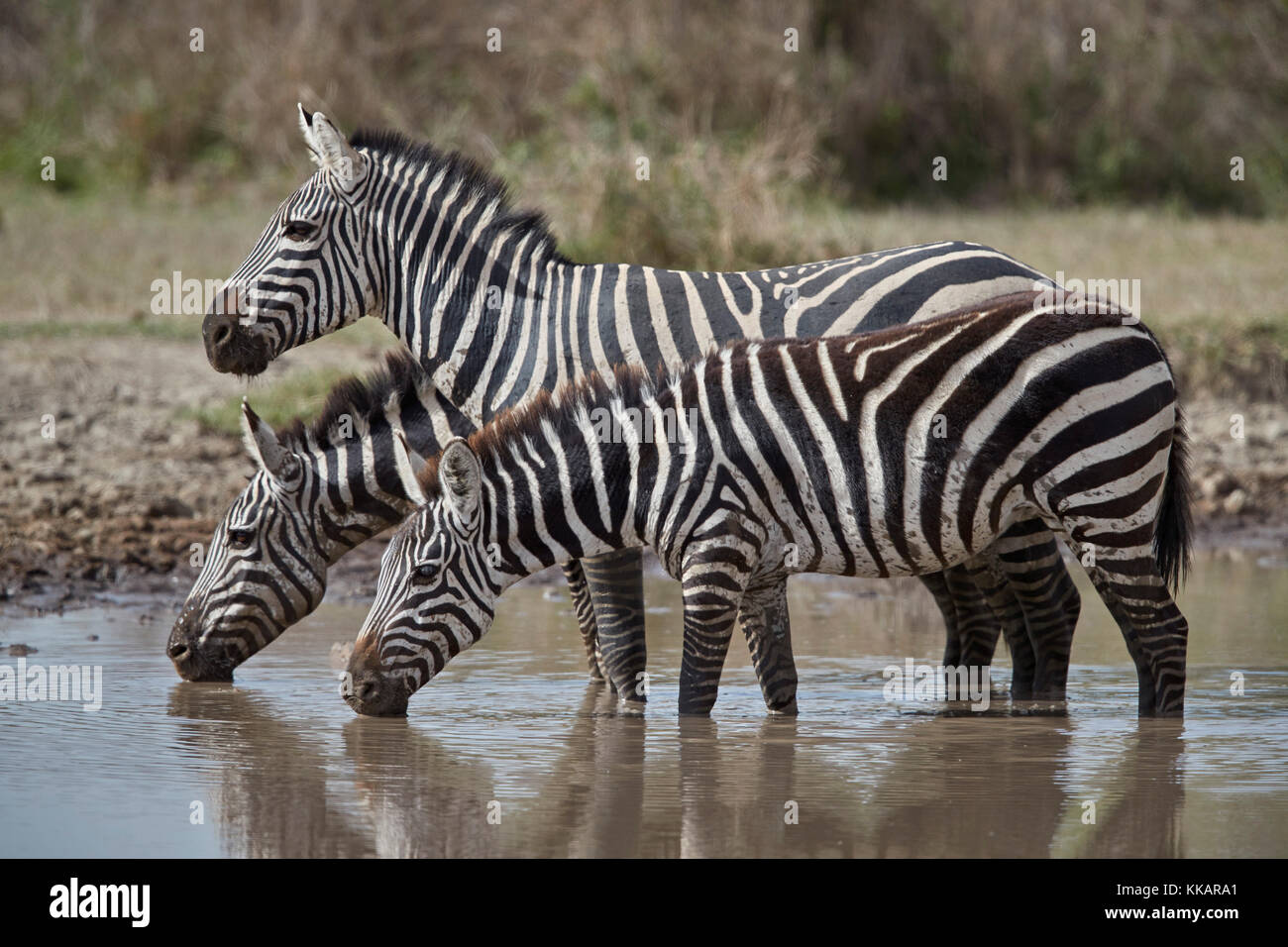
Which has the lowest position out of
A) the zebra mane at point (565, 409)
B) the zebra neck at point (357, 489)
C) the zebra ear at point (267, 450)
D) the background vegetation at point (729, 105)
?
the zebra neck at point (357, 489)

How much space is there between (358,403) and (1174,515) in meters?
3.56

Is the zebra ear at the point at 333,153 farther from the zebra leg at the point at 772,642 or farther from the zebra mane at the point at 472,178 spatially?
the zebra leg at the point at 772,642

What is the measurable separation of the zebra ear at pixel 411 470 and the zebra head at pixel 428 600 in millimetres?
130

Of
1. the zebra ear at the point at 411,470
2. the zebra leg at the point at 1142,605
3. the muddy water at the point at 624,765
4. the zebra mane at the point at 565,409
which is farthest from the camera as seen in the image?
the zebra ear at the point at 411,470

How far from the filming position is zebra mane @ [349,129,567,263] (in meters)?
7.77

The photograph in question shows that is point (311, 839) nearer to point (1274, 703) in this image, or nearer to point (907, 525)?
point (907, 525)

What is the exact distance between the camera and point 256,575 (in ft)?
25.0

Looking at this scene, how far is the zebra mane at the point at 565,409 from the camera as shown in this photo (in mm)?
6770

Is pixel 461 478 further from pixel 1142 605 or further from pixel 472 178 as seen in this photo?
pixel 1142 605

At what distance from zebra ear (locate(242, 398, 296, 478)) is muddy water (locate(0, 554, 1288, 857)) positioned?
971 mm

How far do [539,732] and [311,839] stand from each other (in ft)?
5.23

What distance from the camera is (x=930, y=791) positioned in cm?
580

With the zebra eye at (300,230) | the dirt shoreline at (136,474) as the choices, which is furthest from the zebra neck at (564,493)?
the dirt shoreline at (136,474)

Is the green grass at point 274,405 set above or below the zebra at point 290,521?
above
